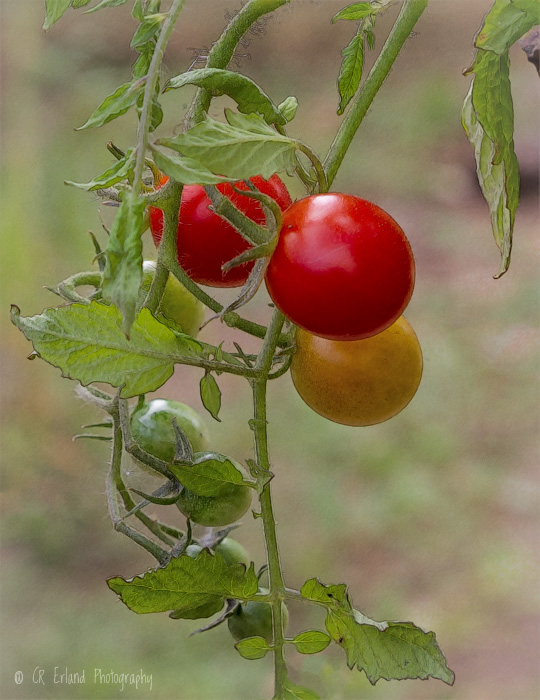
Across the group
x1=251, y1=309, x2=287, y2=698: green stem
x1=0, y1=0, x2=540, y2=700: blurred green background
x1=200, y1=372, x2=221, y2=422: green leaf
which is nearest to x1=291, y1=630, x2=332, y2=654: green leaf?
x1=251, y1=309, x2=287, y2=698: green stem

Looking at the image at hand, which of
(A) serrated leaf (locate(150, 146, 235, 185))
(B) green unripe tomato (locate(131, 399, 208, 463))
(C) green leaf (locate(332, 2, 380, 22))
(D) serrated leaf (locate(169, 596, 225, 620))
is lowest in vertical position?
(D) serrated leaf (locate(169, 596, 225, 620))

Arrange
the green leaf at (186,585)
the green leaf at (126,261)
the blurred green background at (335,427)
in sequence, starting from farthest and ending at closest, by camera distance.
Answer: the blurred green background at (335,427) < the green leaf at (186,585) < the green leaf at (126,261)

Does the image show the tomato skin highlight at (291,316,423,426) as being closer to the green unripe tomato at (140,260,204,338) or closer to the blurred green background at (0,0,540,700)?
the green unripe tomato at (140,260,204,338)

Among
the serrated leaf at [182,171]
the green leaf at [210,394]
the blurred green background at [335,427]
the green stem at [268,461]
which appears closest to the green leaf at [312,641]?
the green stem at [268,461]

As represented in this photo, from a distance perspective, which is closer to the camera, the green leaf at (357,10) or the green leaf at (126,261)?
the green leaf at (126,261)

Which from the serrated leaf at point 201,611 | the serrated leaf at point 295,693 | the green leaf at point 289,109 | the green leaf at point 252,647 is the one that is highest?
the green leaf at point 289,109

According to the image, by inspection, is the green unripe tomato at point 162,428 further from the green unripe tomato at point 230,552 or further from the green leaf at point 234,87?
the green leaf at point 234,87
